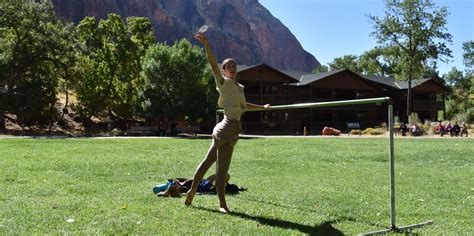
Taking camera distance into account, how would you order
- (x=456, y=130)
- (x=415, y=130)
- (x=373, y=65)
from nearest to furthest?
(x=456, y=130) < (x=415, y=130) < (x=373, y=65)

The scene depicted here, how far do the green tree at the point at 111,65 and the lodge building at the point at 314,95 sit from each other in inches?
393

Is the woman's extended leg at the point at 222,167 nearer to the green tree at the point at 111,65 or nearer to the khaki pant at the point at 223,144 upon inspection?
the khaki pant at the point at 223,144

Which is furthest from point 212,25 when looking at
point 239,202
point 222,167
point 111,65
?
point 222,167

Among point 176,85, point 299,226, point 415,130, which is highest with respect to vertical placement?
point 176,85

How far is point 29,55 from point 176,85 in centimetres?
1101

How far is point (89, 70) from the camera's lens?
4191cm

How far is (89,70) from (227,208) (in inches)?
1496

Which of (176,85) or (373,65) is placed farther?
(373,65)

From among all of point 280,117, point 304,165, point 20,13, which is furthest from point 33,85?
point 304,165

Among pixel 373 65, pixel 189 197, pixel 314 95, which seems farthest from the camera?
pixel 373 65

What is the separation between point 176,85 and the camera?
124 ft

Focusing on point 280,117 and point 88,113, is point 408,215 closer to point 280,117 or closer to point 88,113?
point 88,113

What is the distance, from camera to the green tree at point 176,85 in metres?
37.7

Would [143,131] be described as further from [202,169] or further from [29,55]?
[202,169]
